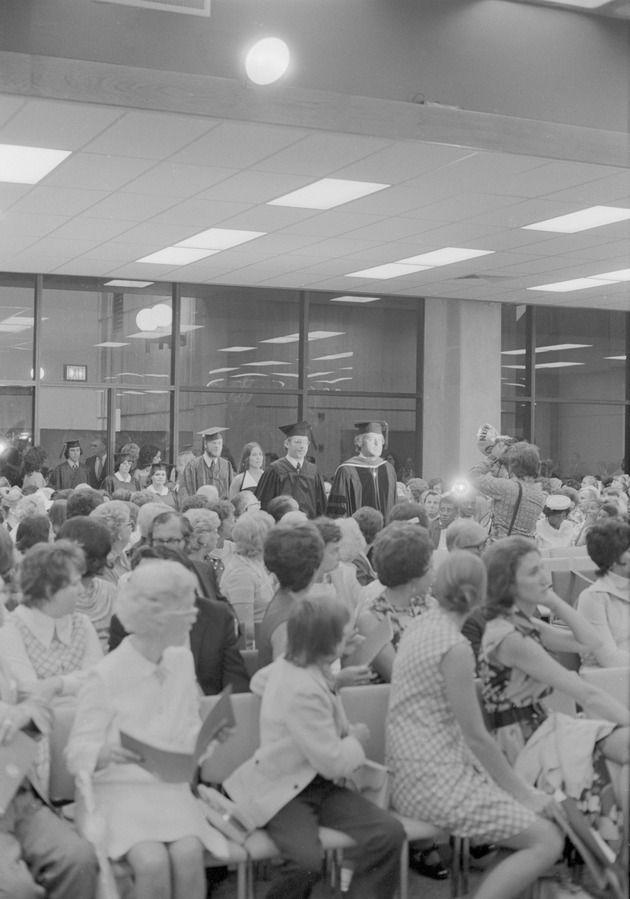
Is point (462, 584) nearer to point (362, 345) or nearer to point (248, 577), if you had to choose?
point (248, 577)

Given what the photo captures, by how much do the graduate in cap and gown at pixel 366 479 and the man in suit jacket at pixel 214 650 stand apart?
5309 mm

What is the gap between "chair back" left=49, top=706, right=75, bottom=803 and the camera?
311cm

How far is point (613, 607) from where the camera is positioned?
433 cm

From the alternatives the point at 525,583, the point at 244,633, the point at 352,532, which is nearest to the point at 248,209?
the point at 352,532

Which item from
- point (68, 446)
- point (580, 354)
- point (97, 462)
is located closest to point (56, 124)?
point (68, 446)

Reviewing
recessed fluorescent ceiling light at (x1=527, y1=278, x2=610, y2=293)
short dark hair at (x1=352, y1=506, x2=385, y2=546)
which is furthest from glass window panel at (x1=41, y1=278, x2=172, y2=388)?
short dark hair at (x1=352, y1=506, x2=385, y2=546)

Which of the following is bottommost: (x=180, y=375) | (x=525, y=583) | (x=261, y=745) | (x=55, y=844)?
(x=55, y=844)

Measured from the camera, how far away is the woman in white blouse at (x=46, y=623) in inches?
127

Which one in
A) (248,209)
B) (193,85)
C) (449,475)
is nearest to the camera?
(193,85)

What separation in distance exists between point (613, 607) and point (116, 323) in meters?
9.52

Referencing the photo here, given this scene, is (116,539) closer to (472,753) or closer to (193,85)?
(472,753)

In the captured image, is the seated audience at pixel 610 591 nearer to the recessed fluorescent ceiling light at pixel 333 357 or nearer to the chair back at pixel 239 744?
the chair back at pixel 239 744

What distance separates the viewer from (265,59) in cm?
659

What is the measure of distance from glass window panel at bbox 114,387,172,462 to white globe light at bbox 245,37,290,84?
688 centimetres
